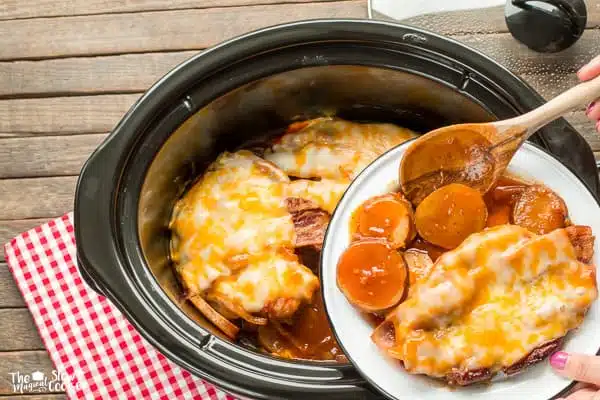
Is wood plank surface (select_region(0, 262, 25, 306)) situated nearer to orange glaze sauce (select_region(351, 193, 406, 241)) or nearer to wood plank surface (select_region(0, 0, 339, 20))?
wood plank surface (select_region(0, 0, 339, 20))

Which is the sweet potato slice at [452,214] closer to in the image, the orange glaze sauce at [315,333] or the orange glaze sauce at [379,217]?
the orange glaze sauce at [379,217]

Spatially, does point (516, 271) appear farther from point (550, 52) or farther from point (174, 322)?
point (550, 52)

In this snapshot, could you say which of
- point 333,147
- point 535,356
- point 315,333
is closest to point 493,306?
point 535,356

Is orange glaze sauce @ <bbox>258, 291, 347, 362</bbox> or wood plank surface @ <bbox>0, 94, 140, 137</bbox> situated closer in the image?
orange glaze sauce @ <bbox>258, 291, 347, 362</bbox>

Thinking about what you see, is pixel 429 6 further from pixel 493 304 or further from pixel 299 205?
pixel 493 304

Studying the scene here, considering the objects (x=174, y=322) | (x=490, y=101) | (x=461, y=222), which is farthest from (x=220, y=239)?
(x=490, y=101)

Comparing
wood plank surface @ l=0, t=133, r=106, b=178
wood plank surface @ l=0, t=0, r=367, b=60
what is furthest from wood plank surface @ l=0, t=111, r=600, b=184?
wood plank surface @ l=0, t=0, r=367, b=60

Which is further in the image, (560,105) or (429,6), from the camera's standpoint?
(429,6)
